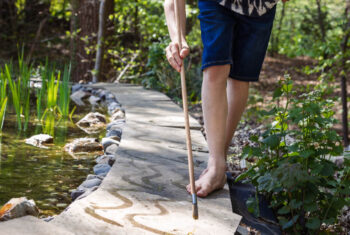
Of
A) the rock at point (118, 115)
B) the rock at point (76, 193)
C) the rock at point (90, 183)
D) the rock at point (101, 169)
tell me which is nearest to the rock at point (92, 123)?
the rock at point (118, 115)

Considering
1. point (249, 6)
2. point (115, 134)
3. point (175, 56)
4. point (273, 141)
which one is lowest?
point (115, 134)

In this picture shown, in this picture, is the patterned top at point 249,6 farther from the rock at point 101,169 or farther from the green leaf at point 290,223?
the rock at point 101,169

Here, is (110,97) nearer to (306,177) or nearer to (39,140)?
(39,140)

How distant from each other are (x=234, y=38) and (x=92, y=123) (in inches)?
75.9

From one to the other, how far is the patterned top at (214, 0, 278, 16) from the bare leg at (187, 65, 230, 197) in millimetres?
262

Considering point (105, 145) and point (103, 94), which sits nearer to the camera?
point (105, 145)

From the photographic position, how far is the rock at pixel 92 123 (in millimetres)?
3385

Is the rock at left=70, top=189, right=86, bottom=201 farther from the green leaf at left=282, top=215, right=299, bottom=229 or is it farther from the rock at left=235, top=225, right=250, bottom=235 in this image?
the green leaf at left=282, top=215, right=299, bottom=229

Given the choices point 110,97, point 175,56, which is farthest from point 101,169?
point 110,97

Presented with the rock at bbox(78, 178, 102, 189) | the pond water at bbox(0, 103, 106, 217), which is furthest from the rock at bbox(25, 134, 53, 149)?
the rock at bbox(78, 178, 102, 189)

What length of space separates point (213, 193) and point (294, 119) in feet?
1.60

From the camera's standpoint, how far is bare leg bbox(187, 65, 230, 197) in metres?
1.84

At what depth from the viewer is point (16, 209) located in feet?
4.55

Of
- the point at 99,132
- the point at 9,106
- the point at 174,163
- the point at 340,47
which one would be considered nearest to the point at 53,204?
the point at 174,163
